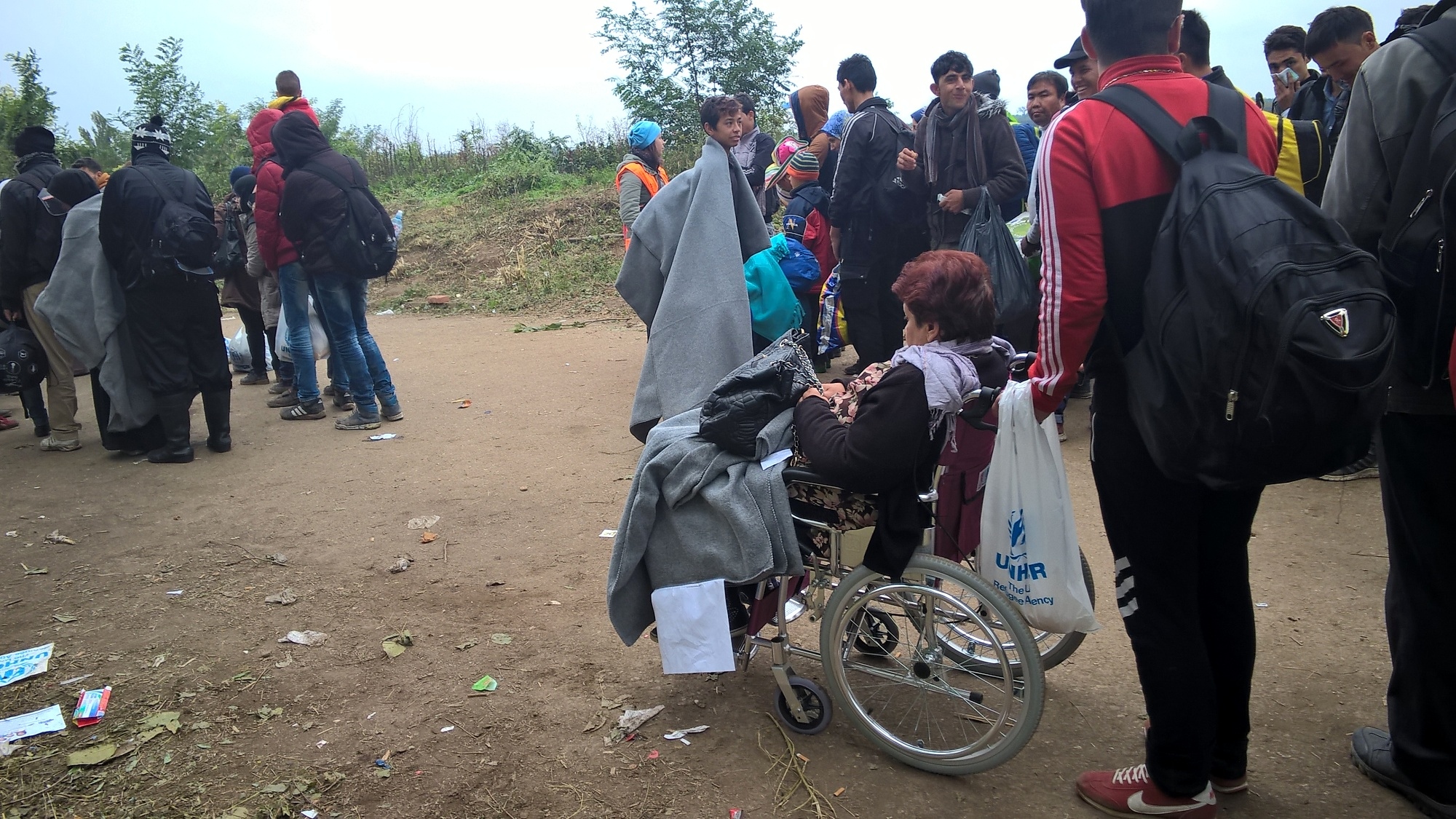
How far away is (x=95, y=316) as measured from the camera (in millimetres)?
5996

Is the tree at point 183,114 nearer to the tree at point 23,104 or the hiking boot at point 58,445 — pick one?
the tree at point 23,104

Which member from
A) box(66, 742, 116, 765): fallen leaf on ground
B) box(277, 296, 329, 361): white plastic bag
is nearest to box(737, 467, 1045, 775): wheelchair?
box(66, 742, 116, 765): fallen leaf on ground

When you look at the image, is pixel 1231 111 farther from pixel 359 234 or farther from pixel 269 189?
pixel 269 189

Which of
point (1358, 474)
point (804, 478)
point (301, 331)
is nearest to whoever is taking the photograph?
point (804, 478)

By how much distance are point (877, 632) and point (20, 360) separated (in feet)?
19.9

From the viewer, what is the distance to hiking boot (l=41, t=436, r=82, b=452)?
6488 mm

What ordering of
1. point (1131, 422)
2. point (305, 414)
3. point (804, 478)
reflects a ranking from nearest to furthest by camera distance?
point (1131, 422), point (804, 478), point (305, 414)

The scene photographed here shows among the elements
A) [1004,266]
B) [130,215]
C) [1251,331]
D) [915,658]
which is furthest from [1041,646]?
[130,215]

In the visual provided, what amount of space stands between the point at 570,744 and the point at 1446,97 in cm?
290

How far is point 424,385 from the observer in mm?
8070

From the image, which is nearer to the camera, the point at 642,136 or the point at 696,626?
the point at 696,626

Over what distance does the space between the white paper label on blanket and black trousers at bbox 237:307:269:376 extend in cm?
653

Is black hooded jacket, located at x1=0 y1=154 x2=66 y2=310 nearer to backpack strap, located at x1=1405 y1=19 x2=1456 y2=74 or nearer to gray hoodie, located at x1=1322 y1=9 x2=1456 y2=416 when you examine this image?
gray hoodie, located at x1=1322 y1=9 x2=1456 y2=416

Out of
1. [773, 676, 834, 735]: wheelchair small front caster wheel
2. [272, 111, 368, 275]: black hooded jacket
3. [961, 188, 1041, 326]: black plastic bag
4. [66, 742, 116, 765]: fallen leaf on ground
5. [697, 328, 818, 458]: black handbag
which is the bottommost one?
[66, 742, 116, 765]: fallen leaf on ground
